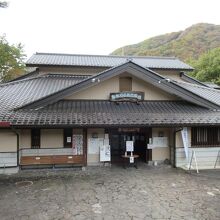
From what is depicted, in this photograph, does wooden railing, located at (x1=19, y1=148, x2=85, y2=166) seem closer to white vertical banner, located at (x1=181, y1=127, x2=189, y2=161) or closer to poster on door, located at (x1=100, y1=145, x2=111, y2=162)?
poster on door, located at (x1=100, y1=145, x2=111, y2=162)

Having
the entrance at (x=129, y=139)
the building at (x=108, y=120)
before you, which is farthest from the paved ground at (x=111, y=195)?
the entrance at (x=129, y=139)

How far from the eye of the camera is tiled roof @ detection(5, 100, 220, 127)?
12820mm

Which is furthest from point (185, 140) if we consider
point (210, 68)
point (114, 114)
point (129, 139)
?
point (210, 68)

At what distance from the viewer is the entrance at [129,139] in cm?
1555

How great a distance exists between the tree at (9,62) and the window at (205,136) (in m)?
27.9

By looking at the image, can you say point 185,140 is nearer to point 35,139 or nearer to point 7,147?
point 35,139

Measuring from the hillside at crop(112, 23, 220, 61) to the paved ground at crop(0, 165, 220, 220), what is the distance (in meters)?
46.6

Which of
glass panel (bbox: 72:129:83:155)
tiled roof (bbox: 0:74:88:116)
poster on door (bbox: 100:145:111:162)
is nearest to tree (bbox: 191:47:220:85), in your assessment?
tiled roof (bbox: 0:74:88:116)

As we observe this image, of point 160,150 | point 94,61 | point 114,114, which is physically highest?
point 94,61

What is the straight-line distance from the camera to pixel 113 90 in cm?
1567

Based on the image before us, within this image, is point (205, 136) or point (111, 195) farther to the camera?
point (205, 136)

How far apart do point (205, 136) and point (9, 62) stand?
29.2 meters

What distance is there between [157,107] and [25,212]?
9.65 m

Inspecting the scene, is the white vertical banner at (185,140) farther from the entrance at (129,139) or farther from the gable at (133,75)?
the gable at (133,75)
